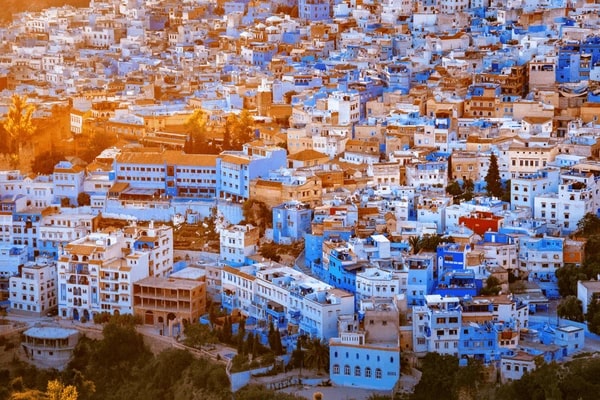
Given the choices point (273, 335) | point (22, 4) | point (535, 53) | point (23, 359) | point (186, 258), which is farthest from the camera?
point (22, 4)

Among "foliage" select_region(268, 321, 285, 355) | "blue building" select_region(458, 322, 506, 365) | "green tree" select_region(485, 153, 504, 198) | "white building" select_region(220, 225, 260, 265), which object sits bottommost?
"foliage" select_region(268, 321, 285, 355)

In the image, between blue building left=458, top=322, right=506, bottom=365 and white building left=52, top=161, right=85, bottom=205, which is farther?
white building left=52, top=161, right=85, bottom=205

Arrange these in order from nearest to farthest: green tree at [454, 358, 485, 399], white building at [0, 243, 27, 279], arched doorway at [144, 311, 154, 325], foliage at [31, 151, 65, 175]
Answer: green tree at [454, 358, 485, 399], arched doorway at [144, 311, 154, 325], white building at [0, 243, 27, 279], foliage at [31, 151, 65, 175]

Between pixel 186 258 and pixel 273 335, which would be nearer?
pixel 273 335

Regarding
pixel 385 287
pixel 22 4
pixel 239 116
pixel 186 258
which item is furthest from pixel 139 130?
pixel 22 4

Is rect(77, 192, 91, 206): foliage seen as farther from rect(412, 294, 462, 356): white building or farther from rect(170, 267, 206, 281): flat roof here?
rect(412, 294, 462, 356): white building

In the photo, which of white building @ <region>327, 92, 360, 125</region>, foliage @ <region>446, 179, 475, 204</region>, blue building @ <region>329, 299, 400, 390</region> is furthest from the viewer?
white building @ <region>327, 92, 360, 125</region>

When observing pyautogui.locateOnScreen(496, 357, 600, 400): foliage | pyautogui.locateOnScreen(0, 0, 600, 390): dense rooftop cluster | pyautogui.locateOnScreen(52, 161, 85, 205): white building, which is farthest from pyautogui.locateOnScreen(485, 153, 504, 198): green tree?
pyautogui.locateOnScreen(52, 161, 85, 205): white building

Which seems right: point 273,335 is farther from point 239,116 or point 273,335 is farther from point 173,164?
point 239,116
